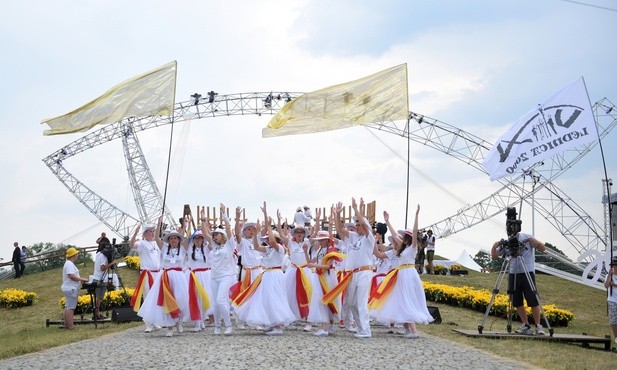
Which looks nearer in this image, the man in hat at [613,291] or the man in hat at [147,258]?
the man in hat at [613,291]

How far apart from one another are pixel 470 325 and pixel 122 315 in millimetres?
8551

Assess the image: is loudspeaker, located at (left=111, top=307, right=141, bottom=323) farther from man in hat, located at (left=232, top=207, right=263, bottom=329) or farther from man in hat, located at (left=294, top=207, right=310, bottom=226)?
man in hat, located at (left=294, top=207, right=310, bottom=226)

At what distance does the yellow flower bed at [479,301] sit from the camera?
19578 mm

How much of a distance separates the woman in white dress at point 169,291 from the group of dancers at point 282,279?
2 cm

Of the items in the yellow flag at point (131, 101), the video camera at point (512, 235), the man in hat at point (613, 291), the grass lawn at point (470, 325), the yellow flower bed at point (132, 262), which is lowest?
the grass lawn at point (470, 325)

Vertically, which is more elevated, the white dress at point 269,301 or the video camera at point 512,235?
the video camera at point 512,235

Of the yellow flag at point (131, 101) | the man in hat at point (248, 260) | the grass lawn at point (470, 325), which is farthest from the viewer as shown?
the yellow flag at point (131, 101)

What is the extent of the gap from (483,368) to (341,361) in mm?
1923

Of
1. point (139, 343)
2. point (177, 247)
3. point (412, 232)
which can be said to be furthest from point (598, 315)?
point (139, 343)

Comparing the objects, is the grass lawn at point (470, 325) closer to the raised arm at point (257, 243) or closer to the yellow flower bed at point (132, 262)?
the yellow flower bed at point (132, 262)

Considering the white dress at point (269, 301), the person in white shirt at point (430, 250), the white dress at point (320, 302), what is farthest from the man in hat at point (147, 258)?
the person in white shirt at point (430, 250)

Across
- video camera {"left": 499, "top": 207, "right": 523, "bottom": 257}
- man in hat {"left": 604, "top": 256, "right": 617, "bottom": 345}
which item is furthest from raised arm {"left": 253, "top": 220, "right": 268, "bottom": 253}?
man in hat {"left": 604, "top": 256, "right": 617, "bottom": 345}

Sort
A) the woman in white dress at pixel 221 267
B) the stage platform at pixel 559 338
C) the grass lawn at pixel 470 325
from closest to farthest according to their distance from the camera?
the grass lawn at pixel 470 325 < the stage platform at pixel 559 338 < the woman in white dress at pixel 221 267

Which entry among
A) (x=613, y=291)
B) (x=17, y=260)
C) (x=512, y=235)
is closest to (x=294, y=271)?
(x=512, y=235)
